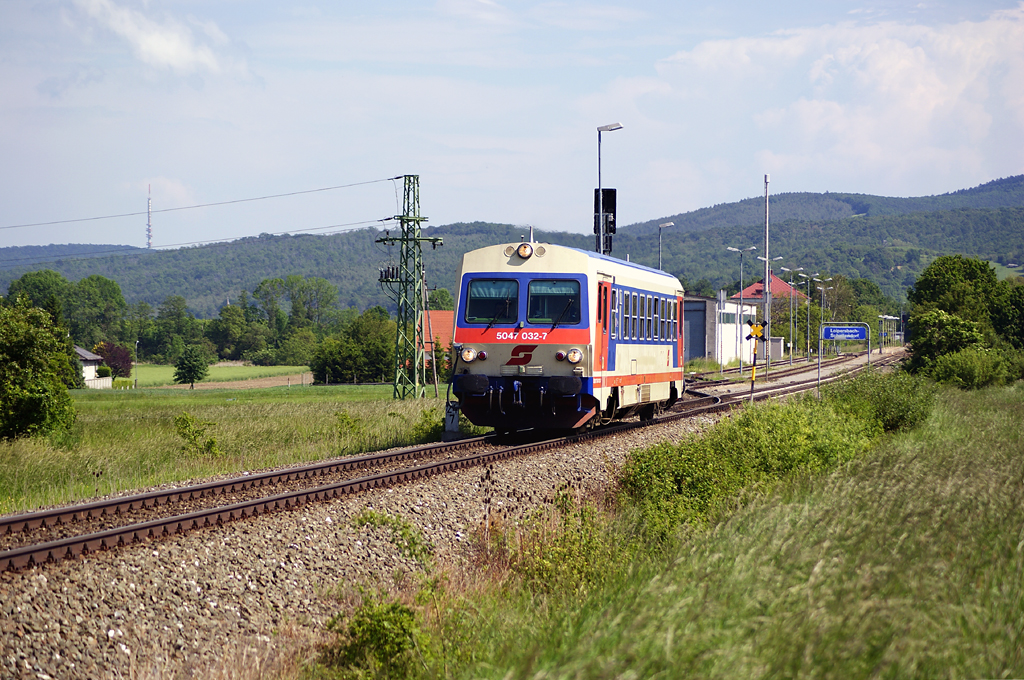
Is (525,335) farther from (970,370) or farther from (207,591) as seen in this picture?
(970,370)

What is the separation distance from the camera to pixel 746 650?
404cm

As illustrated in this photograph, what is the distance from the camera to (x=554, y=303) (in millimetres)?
16125

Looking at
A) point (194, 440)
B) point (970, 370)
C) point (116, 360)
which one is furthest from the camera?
point (116, 360)

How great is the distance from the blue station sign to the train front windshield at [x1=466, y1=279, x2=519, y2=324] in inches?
457

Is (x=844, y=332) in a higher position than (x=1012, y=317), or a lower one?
lower

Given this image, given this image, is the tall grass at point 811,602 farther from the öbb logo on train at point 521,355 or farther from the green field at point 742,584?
the öbb logo on train at point 521,355

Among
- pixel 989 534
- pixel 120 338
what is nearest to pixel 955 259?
pixel 989 534

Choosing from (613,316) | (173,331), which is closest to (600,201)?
(613,316)

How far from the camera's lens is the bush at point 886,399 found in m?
20.4

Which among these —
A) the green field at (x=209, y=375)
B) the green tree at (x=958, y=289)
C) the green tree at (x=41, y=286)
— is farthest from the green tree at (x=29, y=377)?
the green tree at (x=41, y=286)

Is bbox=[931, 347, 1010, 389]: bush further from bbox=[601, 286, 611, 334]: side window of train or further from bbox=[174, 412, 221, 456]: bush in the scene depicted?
bbox=[174, 412, 221, 456]: bush

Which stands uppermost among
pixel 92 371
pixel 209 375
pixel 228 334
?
pixel 228 334

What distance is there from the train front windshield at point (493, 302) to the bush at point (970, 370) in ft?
96.8

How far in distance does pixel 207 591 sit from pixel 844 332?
21.0 metres
